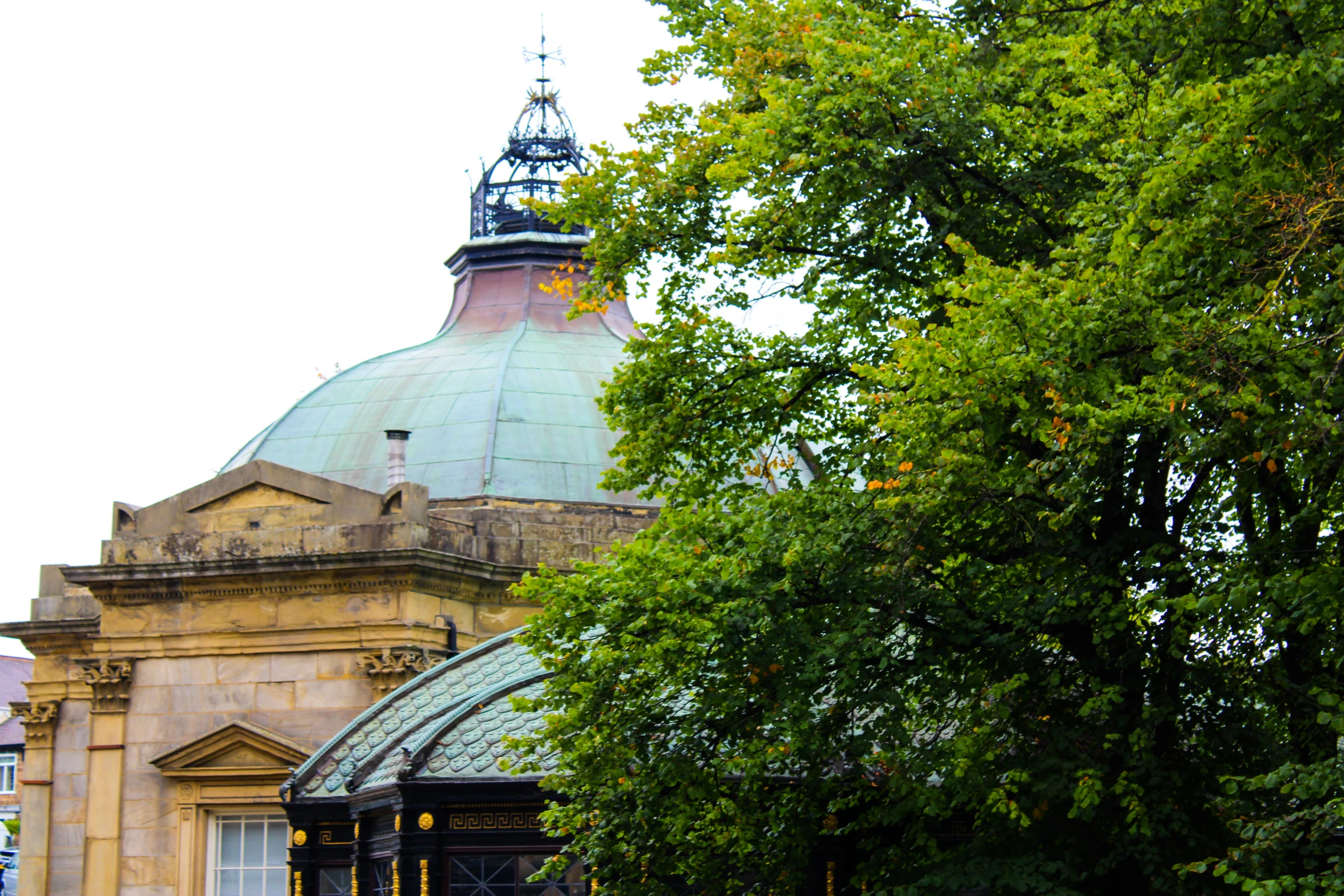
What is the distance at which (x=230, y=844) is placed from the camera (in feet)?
94.5

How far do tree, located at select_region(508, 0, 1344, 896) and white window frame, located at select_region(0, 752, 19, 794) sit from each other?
74.2 meters

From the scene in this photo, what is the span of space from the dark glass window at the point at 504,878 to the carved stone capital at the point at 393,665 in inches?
429

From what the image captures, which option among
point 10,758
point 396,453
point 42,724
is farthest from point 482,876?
point 10,758

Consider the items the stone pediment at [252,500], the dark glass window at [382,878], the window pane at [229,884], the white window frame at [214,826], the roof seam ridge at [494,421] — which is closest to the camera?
the dark glass window at [382,878]

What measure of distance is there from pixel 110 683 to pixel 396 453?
6463 mm

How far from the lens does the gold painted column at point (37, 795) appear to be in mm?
33344

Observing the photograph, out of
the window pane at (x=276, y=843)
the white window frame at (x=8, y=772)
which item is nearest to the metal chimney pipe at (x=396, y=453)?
the window pane at (x=276, y=843)

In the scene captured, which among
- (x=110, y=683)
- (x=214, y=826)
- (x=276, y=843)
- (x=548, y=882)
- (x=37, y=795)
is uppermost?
(x=110, y=683)

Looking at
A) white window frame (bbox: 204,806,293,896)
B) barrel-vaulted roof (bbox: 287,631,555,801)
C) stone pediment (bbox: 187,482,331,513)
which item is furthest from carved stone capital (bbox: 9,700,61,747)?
barrel-vaulted roof (bbox: 287,631,555,801)

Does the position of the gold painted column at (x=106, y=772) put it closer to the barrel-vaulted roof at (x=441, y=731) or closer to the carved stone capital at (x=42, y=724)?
the carved stone capital at (x=42, y=724)

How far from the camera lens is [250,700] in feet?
93.8

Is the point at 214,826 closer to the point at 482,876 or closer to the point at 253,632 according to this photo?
the point at 253,632

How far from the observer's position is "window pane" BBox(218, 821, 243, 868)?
2872 cm

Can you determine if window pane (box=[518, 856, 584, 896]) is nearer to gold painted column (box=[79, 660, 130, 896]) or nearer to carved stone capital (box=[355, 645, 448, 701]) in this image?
carved stone capital (box=[355, 645, 448, 701])
